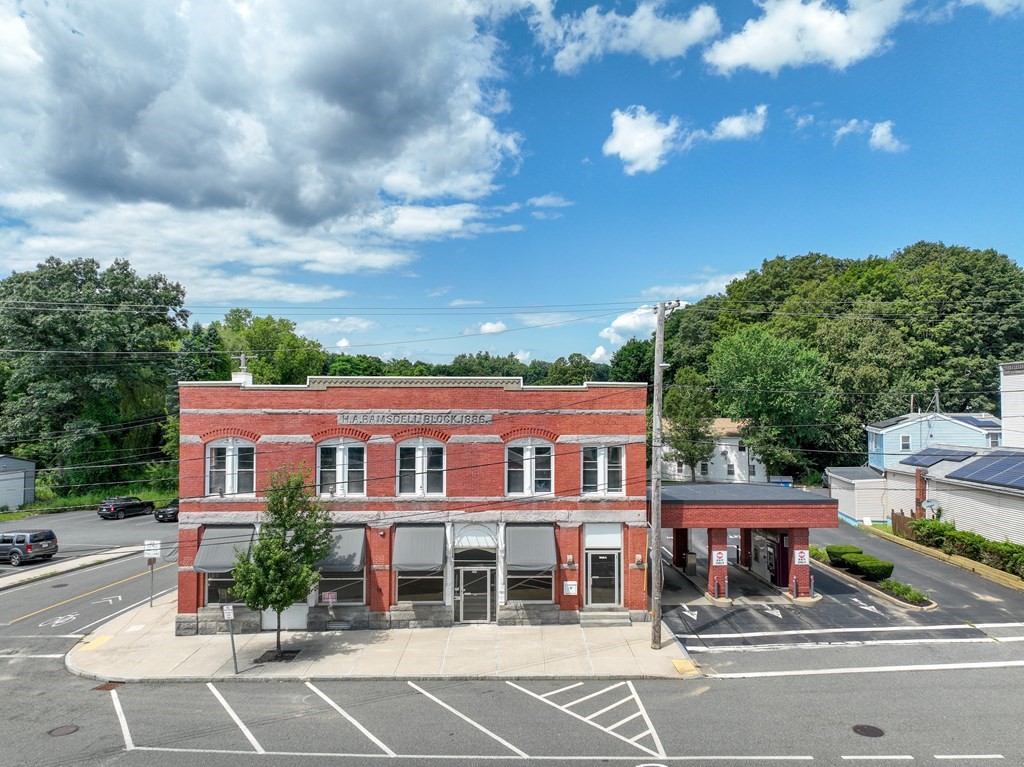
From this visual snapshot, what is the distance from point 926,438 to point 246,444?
158 feet

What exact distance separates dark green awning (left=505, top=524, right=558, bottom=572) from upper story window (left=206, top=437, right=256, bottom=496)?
378 inches


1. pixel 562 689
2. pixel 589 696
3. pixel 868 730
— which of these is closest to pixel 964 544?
pixel 868 730

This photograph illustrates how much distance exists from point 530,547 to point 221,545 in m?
11.0

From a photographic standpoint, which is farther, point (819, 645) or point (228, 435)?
point (228, 435)

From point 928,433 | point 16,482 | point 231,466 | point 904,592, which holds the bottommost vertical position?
point 904,592

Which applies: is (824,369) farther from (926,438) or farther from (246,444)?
(246,444)

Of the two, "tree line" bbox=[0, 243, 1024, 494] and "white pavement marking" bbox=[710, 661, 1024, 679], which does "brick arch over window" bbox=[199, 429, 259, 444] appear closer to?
"white pavement marking" bbox=[710, 661, 1024, 679]

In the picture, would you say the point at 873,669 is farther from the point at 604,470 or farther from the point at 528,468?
the point at 528,468

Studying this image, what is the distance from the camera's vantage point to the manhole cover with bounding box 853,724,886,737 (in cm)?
1416

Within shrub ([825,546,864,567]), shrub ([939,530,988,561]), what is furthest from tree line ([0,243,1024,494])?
shrub ([825,546,864,567])

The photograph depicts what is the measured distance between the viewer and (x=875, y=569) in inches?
1045

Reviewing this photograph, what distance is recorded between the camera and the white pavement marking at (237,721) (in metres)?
14.0

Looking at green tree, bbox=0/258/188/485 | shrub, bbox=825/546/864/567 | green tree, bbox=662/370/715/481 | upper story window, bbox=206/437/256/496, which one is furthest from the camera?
green tree, bbox=662/370/715/481

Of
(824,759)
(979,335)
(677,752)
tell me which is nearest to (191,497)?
(677,752)
